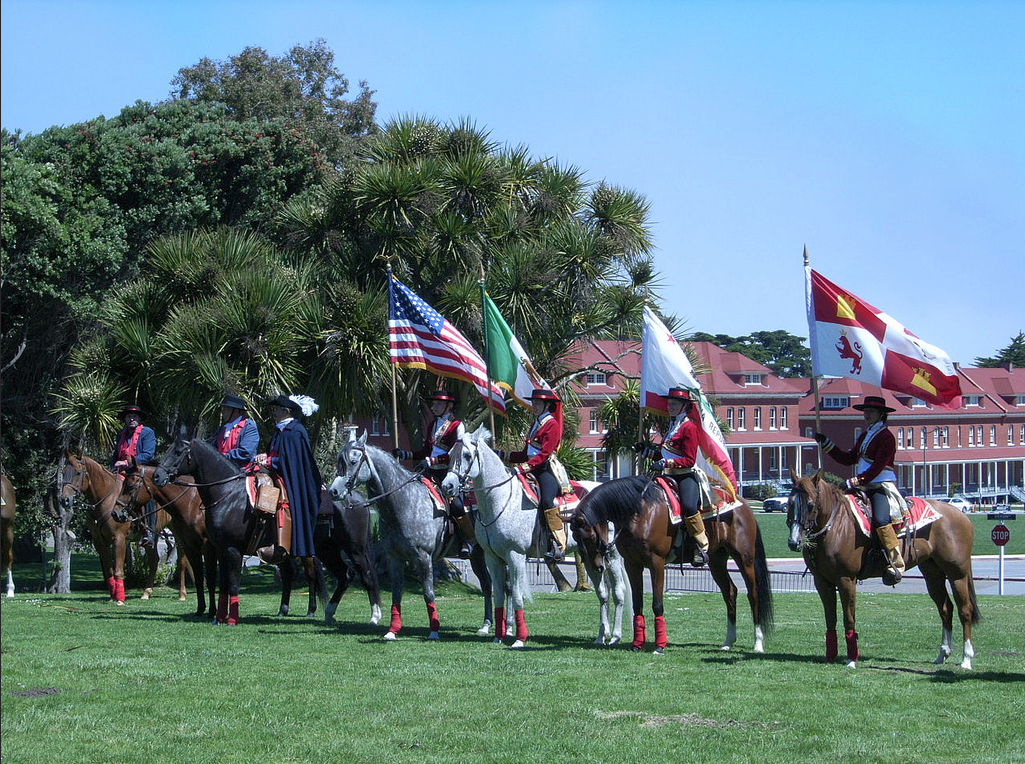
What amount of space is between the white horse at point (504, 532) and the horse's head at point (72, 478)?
6.81 m

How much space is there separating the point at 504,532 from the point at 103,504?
7.59m

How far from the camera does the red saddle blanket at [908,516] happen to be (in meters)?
13.3

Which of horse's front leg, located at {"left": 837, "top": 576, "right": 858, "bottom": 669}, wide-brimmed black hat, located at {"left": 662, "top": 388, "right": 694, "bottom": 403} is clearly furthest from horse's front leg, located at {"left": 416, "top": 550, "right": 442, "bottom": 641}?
horse's front leg, located at {"left": 837, "top": 576, "right": 858, "bottom": 669}

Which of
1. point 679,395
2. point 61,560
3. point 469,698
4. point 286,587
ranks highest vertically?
point 679,395

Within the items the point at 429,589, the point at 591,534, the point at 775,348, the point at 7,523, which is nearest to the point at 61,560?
→ the point at 429,589

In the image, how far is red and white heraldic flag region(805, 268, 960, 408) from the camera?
13.4 m

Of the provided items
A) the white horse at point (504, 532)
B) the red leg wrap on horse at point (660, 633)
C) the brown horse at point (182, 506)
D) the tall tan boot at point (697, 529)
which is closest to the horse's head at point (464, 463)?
the white horse at point (504, 532)

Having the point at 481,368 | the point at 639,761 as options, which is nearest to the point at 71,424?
the point at 481,368

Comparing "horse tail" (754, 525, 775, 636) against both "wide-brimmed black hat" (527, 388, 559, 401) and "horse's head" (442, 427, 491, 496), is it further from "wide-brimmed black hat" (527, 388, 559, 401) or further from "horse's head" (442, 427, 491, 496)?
"horse's head" (442, 427, 491, 496)

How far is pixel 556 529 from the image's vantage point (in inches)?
597

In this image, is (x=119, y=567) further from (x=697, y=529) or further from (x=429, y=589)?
(x=697, y=529)

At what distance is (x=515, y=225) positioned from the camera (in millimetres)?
26656

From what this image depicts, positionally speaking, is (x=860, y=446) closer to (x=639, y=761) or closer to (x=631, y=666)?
(x=631, y=666)

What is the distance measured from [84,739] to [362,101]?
39796 mm
